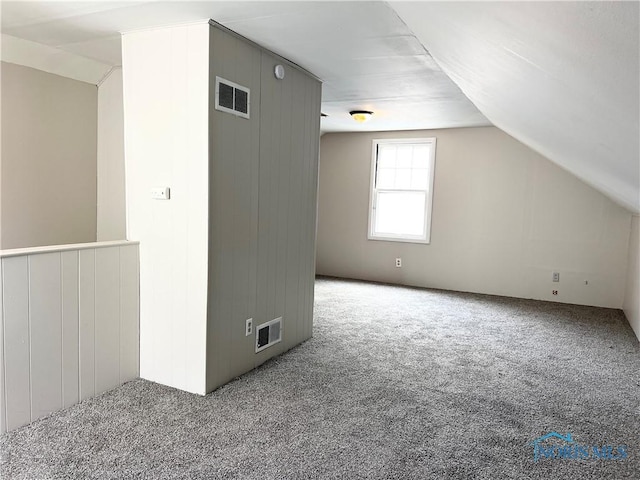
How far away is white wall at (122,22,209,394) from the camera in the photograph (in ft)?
8.25

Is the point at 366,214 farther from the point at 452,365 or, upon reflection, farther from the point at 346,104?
the point at 452,365

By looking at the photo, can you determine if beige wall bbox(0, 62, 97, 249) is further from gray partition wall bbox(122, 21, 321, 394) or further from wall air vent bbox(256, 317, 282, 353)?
wall air vent bbox(256, 317, 282, 353)

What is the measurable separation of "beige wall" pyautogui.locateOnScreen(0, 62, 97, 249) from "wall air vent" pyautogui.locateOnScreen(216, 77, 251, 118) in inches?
64.5

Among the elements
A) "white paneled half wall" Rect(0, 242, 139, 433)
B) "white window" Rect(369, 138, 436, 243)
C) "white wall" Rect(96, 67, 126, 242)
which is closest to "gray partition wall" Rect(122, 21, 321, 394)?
"white paneled half wall" Rect(0, 242, 139, 433)

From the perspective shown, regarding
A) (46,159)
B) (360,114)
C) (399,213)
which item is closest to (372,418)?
(46,159)

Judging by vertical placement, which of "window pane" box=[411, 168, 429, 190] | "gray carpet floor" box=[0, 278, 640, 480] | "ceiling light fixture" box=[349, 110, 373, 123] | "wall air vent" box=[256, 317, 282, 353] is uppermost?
"ceiling light fixture" box=[349, 110, 373, 123]

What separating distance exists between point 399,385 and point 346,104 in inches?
108

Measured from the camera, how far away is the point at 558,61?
148 cm

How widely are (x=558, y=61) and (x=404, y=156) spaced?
188 inches

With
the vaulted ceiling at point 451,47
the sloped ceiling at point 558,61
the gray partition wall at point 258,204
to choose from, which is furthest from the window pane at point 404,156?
the sloped ceiling at point 558,61

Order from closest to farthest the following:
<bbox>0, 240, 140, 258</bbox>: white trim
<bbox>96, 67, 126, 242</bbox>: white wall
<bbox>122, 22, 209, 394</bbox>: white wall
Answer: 1. <bbox>0, 240, 140, 258</bbox>: white trim
2. <bbox>122, 22, 209, 394</bbox>: white wall
3. <bbox>96, 67, 126, 242</bbox>: white wall

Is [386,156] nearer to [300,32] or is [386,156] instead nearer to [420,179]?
[420,179]

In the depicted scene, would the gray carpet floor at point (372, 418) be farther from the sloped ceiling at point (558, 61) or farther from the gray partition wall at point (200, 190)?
the sloped ceiling at point (558, 61)

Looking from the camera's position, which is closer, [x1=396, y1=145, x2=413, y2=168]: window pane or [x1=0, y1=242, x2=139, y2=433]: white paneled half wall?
[x1=0, y1=242, x2=139, y2=433]: white paneled half wall
